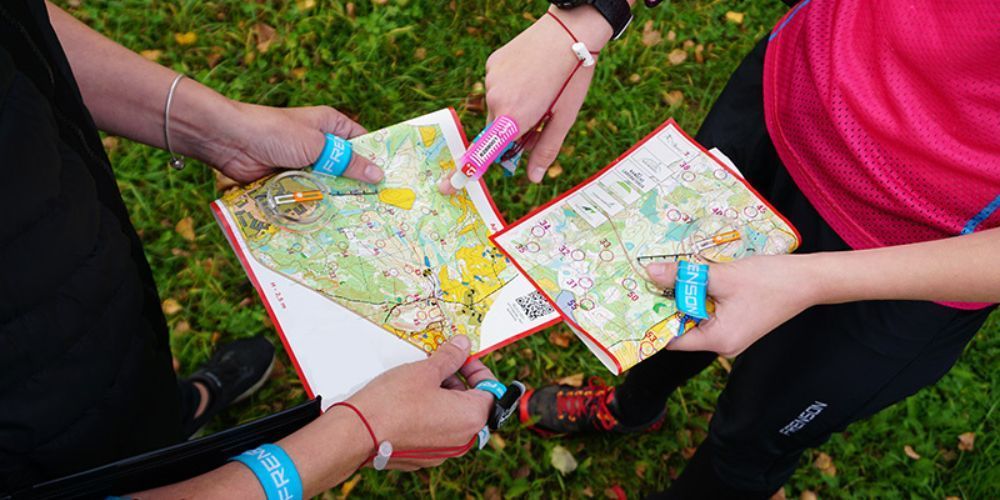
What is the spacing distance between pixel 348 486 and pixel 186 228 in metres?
1.23

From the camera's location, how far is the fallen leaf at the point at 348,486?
7.88 feet

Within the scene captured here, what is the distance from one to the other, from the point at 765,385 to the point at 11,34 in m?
1.62

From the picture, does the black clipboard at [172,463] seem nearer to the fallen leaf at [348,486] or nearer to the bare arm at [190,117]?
the bare arm at [190,117]

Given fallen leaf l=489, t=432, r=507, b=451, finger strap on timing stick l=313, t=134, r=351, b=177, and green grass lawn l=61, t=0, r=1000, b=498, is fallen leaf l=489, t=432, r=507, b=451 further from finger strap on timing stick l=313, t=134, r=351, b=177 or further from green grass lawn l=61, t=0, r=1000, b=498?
finger strap on timing stick l=313, t=134, r=351, b=177

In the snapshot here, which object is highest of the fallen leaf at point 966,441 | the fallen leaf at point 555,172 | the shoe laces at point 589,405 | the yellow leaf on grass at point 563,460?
the fallen leaf at point 555,172

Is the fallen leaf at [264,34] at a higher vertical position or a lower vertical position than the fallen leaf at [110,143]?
higher

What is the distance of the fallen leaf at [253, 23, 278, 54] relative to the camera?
10.3 feet

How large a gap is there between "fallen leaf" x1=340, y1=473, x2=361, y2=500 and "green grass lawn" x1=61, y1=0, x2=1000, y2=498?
0.01 m

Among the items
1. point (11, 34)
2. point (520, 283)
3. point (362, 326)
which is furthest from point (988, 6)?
point (11, 34)

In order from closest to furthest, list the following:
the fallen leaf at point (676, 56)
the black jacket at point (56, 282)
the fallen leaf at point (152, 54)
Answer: the black jacket at point (56, 282)
the fallen leaf at point (152, 54)
the fallen leaf at point (676, 56)

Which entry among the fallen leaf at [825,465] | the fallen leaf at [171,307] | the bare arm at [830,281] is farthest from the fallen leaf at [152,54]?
the fallen leaf at [825,465]

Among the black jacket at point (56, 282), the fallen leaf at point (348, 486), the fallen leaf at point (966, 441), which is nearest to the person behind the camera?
the black jacket at point (56, 282)

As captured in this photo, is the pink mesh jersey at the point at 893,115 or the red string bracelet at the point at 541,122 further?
the red string bracelet at the point at 541,122

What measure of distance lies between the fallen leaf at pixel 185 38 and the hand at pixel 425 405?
7.52ft
